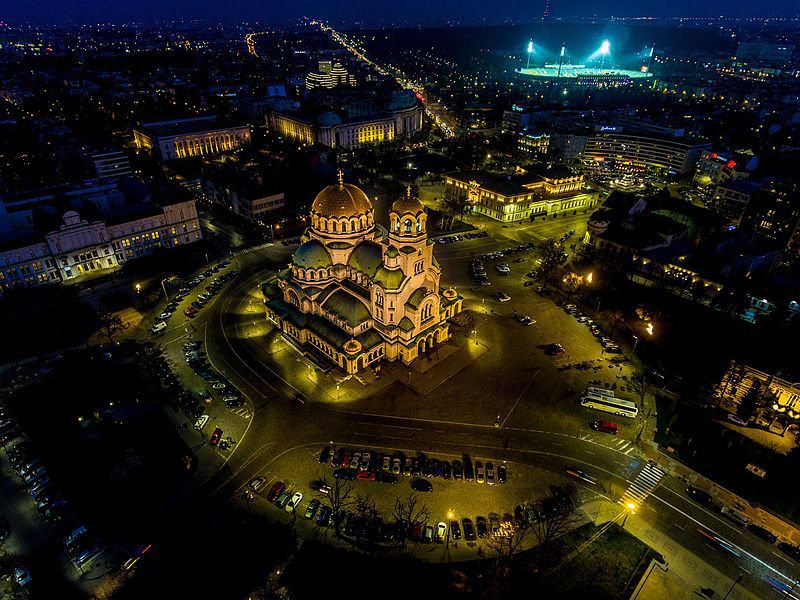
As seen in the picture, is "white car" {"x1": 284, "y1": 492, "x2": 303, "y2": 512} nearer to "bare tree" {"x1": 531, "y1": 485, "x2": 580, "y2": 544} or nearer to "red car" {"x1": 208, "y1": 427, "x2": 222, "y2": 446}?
"red car" {"x1": 208, "y1": 427, "x2": 222, "y2": 446}

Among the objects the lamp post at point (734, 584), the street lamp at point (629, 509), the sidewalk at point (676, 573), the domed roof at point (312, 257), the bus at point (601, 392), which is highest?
the domed roof at point (312, 257)

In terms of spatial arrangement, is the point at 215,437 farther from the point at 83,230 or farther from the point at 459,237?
the point at 459,237

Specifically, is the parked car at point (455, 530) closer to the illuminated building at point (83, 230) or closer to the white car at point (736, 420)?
the white car at point (736, 420)

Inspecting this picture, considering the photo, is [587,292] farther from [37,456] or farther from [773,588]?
[37,456]

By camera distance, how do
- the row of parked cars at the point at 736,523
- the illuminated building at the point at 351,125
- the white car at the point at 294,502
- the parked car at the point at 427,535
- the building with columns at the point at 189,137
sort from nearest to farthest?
the row of parked cars at the point at 736,523 < the parked car at the point at 427,535 < the white car at the point at 294,502 < the building with columns at the point at 189,137 < the illuminated building at the point at 351,125

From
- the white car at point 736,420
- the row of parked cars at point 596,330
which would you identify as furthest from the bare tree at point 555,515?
the row of parked cars at point 596,330

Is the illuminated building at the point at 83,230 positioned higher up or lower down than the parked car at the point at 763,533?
higher up

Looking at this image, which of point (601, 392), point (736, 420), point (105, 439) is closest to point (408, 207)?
point (601, 392)
